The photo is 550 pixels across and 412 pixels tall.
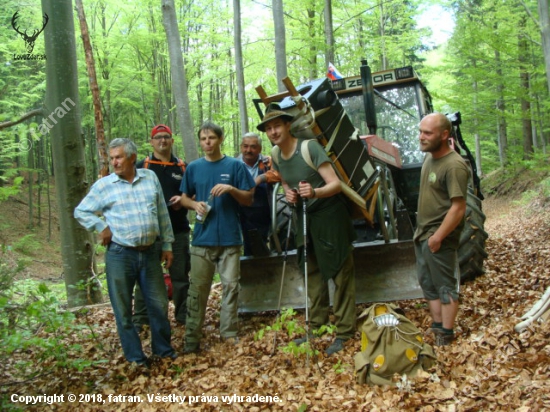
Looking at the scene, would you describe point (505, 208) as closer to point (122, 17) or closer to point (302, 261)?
point (302, 261)

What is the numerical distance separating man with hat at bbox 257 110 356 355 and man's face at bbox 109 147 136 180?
1.25 metres

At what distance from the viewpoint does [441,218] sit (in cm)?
397

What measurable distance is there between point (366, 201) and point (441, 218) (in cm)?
120

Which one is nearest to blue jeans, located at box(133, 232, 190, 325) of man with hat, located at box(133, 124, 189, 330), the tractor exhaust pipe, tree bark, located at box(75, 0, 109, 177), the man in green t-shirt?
man with hat, located at box(133, 124, 189, 330)

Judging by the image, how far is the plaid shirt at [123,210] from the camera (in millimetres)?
4387

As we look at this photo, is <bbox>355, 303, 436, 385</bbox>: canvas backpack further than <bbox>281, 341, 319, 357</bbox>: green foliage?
No

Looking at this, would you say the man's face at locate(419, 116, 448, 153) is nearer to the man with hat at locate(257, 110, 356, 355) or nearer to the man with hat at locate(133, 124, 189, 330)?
the man with hat at locate(257, 110, 356, 355)

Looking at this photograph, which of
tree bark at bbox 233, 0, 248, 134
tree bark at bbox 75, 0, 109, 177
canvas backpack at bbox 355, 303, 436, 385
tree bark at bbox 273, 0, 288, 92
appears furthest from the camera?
tree bark at bbox 233, 0, 248, 134

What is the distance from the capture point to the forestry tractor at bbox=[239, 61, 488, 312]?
470 cm

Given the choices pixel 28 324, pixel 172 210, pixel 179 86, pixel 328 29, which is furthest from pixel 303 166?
pixel 328 29

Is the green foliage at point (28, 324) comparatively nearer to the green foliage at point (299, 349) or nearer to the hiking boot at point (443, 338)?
the green foliage at point (299, 349)

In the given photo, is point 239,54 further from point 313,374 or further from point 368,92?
point 313,374

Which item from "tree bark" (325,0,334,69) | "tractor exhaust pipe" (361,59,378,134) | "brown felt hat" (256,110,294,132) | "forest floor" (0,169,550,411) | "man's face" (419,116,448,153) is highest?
"tree bark" (325,0,334,69)

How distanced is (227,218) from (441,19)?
19.8 m
